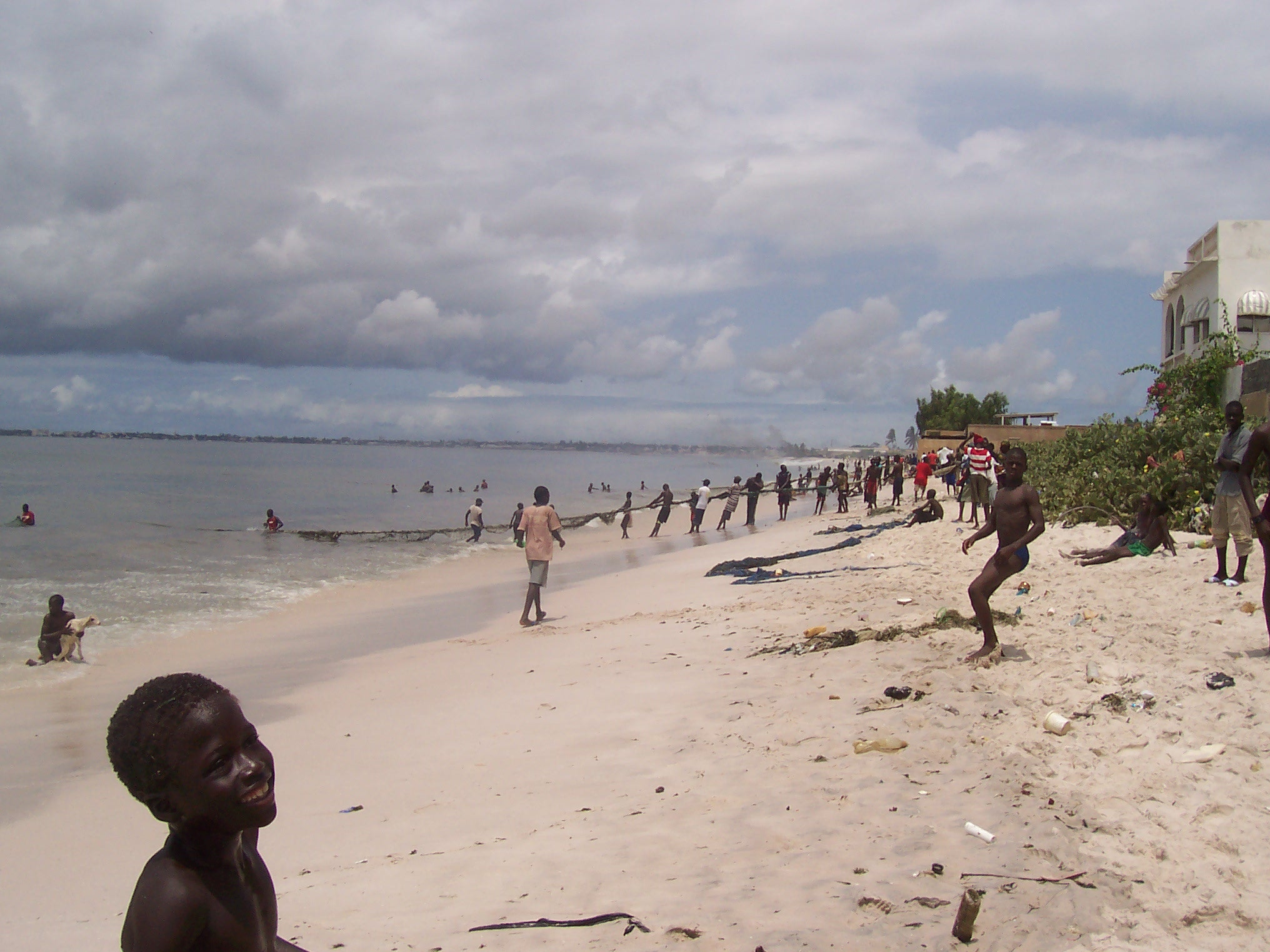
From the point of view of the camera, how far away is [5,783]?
723 centimetres

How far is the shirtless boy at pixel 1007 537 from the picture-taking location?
701 cm

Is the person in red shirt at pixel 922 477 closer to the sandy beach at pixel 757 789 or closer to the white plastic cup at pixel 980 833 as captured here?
the sandy beach at pixel 757 789

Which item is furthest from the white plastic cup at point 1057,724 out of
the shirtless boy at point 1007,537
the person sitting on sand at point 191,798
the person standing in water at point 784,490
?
the person standing in water at point 784,490

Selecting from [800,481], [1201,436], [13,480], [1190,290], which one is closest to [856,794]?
[1201,436]

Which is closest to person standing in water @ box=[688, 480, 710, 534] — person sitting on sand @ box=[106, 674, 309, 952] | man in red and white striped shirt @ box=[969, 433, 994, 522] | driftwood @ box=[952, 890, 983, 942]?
man in red and white striped shirt @ box=[969, 433, 994, 522]

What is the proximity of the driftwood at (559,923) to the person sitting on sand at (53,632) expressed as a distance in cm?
1047

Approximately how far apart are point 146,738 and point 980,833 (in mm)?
3799

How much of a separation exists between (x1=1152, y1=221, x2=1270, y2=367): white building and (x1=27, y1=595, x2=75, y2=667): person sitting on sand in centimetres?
2576

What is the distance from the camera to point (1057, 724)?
5.56 meters

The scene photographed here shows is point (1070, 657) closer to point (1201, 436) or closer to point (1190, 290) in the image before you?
point (1201, 436)

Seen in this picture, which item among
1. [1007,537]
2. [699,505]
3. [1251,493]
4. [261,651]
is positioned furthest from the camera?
[699,505]

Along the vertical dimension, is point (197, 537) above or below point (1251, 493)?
below

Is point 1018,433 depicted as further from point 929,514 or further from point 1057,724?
point 1057,724

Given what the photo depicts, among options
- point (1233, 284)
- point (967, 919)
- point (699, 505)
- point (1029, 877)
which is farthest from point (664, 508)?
point (967, 919)
